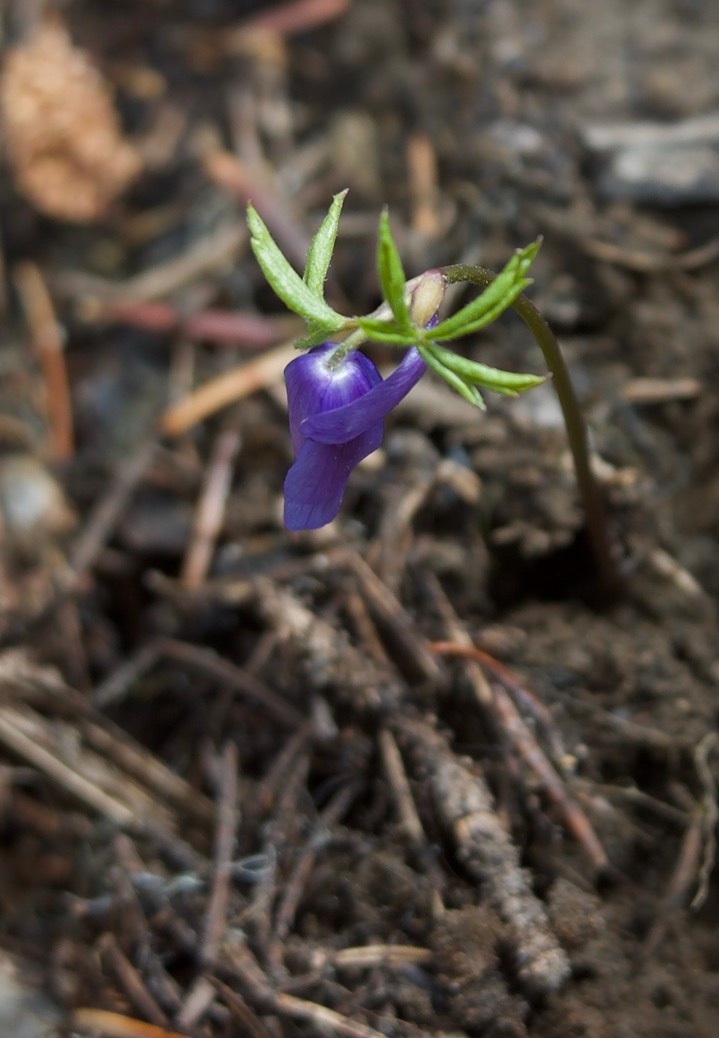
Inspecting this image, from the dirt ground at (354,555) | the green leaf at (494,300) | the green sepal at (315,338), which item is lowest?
the dirt ground at (354,555)

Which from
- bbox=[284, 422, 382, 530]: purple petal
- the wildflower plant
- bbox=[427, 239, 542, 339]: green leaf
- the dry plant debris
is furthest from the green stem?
the dry plant debris

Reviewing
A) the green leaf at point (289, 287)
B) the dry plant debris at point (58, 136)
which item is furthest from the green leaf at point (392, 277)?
the dry plant debris at point (58, 136)

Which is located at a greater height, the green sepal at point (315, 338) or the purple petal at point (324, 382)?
the green sepal at point (315, 338)

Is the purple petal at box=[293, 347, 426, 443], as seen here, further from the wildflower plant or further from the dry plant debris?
the dry plant debris

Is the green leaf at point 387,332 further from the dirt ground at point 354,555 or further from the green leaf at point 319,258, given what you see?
the dirt ground at point 354,555

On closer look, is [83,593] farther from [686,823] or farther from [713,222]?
[713,222]

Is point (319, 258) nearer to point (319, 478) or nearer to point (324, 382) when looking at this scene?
point (324, 382)
